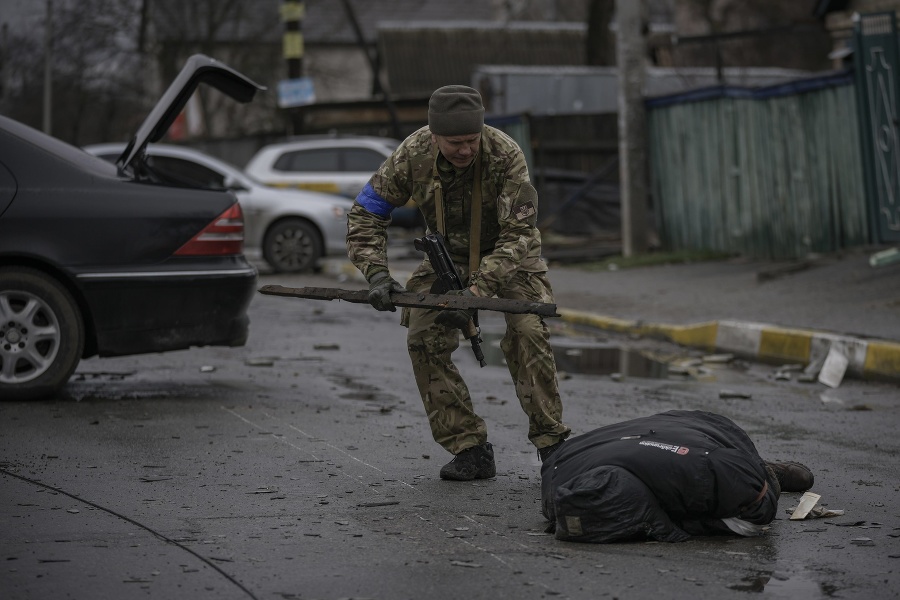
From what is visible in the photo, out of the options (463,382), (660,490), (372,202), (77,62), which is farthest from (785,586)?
(77,62)

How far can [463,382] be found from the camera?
5.53 metres

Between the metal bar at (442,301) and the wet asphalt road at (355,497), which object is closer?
the wet asphalt road at (355,497)

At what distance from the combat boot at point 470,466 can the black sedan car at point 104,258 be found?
257 cm

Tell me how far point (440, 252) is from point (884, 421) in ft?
10.2

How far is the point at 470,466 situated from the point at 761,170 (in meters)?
10.7

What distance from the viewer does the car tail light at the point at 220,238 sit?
25.0ft

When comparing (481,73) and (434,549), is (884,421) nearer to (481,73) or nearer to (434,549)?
(434,549)

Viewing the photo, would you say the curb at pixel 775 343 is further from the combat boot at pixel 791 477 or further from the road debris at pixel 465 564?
the road debris at pixel 465 564

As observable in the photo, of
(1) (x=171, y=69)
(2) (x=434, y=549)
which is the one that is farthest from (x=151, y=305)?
(1) (x=171, y=69)

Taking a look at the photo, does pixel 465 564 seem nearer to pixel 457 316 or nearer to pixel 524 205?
pixel 457 316

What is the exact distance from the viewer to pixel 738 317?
11195 mm

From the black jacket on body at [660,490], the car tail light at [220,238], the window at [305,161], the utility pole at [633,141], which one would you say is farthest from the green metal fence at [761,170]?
the black jacket on body at [660,490]

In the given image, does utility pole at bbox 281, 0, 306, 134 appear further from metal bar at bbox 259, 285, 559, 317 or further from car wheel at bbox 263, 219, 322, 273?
metal bar at bbox 259, 285, 559, 317

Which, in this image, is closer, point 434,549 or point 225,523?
point 434,549
